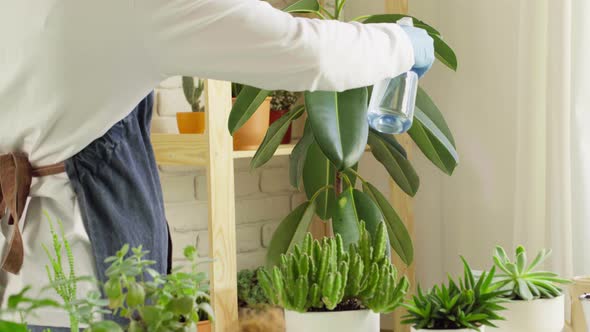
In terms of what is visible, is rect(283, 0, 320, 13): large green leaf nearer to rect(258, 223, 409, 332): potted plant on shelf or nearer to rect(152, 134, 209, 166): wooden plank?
rect(152, 134, 209, 166): wooden plank

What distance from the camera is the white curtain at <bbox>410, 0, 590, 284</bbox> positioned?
93.7 inches

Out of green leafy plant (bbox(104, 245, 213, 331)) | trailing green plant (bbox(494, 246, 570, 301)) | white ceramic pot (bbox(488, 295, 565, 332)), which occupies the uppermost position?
green leafy plant (bbox(104, 245, 213, 331))

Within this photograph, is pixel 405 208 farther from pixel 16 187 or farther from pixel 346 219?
pixel 16 187

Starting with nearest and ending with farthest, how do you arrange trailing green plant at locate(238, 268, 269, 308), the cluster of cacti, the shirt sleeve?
1. the cluster of cacti
2. the shirt sleeve
3. trailing green plant at locate(238, 268, 269, 308)

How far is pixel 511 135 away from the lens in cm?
267

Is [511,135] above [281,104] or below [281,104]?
below

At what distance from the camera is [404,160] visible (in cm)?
256

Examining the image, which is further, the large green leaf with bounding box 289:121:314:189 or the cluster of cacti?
the large green leaf with bounding box 289:121:314:189

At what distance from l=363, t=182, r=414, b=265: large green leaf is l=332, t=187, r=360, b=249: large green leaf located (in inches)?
10.3

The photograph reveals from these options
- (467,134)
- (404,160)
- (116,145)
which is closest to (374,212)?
(404,160)

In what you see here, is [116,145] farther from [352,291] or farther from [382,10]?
[382,10]

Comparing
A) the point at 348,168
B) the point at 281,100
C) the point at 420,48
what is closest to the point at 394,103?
the point at 420,48

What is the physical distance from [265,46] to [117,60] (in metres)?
0.21

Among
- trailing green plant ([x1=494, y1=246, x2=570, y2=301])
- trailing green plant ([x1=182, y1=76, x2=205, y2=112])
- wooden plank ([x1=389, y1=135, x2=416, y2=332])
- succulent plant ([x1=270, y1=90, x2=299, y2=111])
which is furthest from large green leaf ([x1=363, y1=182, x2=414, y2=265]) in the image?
trailing green plant ([x1=494, y1=246, x2=570, y2=301])
